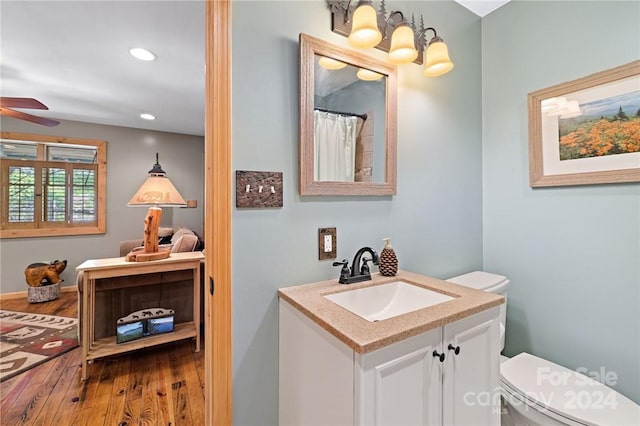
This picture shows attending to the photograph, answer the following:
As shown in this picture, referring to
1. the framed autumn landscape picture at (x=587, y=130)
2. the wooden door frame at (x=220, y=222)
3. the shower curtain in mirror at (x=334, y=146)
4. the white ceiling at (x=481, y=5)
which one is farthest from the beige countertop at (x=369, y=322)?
the white ceiling at (x=481, y=5)

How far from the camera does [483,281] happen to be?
5.38 ft

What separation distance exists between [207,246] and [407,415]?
2.85 feet

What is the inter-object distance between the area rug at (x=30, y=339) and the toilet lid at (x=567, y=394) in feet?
10.6

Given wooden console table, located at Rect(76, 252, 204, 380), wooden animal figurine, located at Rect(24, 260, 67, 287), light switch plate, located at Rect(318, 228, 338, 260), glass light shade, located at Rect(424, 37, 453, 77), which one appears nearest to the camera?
light switch plate, located at Rect(318, 228, 338, 260)

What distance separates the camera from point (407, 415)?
0.81m

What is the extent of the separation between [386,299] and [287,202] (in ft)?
2.05

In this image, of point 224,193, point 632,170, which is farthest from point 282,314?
point 632,170

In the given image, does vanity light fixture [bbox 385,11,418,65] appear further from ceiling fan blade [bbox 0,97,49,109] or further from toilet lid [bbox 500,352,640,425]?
ceiling fan blade [bbox 0,97,49,109]

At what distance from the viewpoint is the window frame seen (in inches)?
150

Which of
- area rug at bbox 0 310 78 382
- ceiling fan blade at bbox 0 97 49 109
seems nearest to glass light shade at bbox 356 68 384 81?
ceiling fan blade at bbox 0 97 49 109

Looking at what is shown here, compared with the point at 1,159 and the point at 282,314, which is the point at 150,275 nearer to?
the point at 282,314

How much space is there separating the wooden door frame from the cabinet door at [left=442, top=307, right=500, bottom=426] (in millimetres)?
770

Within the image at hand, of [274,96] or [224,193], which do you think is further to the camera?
[274,96]

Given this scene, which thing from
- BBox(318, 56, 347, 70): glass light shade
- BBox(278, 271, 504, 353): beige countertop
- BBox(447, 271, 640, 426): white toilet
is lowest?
BBox(447, 271, 640, 426): white toilet
